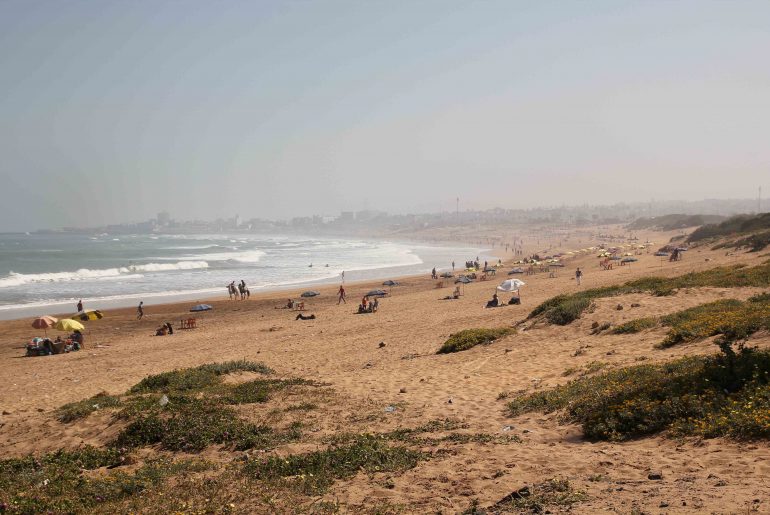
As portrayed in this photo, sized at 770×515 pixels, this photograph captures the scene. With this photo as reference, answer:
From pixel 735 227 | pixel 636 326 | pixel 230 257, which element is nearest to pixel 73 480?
pixel 636 326

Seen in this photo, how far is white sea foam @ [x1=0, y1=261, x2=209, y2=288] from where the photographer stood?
5544 cm

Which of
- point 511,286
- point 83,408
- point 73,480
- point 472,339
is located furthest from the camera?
point 511,286

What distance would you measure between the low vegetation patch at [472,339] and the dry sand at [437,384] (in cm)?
40

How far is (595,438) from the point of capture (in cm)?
717

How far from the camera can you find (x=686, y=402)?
7227mm

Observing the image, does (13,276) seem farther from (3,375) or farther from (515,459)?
(515,459)

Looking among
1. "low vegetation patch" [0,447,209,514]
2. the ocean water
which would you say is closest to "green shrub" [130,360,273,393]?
"low vegetation patch" [0,447,209,514]

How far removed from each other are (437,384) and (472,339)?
176 inches

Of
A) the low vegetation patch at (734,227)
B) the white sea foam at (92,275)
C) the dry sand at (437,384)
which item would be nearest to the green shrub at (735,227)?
the low vegetation patch at (734,227)

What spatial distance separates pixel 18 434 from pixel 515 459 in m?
8.87

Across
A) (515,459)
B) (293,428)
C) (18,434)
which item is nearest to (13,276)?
(18,434)

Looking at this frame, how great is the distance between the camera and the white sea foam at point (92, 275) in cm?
5544

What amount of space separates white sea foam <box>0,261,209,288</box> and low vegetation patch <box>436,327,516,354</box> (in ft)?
168

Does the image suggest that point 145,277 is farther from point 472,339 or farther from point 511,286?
point 472,339
